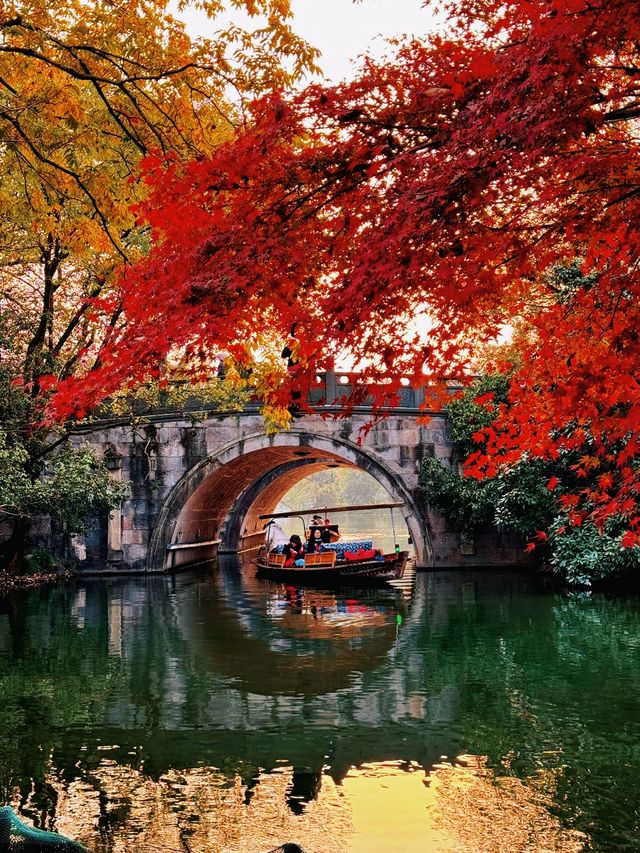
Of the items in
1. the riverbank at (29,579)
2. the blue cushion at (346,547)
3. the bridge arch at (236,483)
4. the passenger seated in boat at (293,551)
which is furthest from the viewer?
the passenger seated in boat at (293,551)

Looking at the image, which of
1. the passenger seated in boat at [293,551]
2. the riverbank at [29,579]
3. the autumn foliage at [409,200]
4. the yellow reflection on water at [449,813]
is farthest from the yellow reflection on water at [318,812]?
the passenger seated in boat at [293,551]

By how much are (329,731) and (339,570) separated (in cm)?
1129

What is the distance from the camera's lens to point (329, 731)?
7320 mm

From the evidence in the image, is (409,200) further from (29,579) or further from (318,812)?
(29,579)

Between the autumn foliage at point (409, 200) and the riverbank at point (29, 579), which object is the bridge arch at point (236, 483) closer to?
the riverbank at point (29, 579)

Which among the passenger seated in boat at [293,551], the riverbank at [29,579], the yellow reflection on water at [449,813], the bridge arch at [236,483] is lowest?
the yellow reflection on water at [449,813]

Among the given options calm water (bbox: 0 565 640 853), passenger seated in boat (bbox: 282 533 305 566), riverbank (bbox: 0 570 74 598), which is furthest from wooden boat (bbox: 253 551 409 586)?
riverbank (bbox: 0 570 74 598)

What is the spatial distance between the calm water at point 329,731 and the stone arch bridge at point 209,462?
6.02 meters

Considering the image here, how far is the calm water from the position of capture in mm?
5371

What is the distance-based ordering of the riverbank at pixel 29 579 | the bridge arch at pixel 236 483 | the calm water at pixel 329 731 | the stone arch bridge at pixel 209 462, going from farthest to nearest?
1. the bridge arch at pixel 236 483
2. the stone arch bridge at pixel 209 462
3. the riverbank at pixel 29 579
4. the calm water at pixel 329 731

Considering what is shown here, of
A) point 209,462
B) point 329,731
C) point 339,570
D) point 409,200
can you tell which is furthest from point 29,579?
point 409,200

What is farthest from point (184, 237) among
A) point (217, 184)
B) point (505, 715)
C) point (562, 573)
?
point (562, 573)

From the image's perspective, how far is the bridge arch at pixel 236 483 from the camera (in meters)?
19.9

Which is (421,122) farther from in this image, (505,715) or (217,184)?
(505,715)
